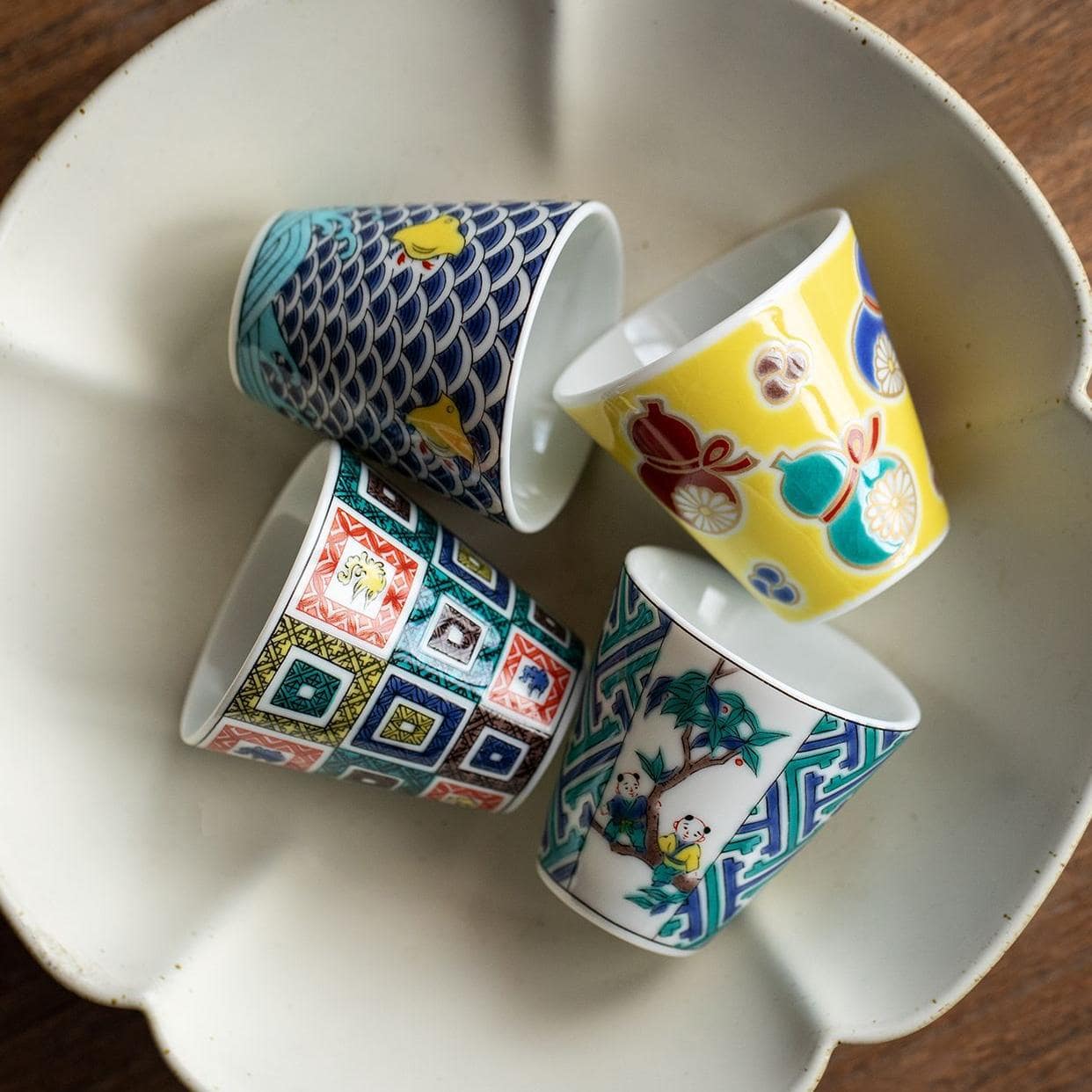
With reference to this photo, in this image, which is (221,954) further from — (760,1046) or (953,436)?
(953,436)

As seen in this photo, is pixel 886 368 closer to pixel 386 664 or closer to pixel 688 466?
pixel 688 466

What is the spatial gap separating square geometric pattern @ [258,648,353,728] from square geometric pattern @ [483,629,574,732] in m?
0.10

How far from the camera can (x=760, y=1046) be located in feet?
2.04

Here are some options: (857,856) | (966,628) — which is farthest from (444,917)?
(966,628)

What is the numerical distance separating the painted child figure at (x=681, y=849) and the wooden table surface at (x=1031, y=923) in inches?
11.2

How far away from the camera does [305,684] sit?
21.9 inches

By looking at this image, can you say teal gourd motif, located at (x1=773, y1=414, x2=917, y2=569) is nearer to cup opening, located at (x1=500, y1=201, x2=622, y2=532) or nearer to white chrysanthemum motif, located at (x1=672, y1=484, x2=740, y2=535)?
white chrysanthemum motif, located at (x1=672, y1=484, x2=740, y2=535)

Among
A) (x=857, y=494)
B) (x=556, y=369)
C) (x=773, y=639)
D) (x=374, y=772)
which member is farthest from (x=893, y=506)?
(x=374, y=772)

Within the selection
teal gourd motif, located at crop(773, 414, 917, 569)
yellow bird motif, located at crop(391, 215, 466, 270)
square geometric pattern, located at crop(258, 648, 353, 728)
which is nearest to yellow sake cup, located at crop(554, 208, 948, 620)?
teal gourd motif, located at crop(773, 414, 917, 569)

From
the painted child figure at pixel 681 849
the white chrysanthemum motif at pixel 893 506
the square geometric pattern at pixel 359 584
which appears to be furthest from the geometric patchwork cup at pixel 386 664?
the white chrysanthemum motif at pixel 893 506

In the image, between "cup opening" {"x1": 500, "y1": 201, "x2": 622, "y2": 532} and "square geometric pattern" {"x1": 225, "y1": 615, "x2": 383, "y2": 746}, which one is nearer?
"square geometric pattern" {"x1": 225, "y1": 615, "x2": 383, "y2": 746}

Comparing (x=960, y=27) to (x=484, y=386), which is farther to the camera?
(x=960, y=27)

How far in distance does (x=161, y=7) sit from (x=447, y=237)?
0.28 metres

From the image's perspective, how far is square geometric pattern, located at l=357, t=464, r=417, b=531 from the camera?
587 millimetres
